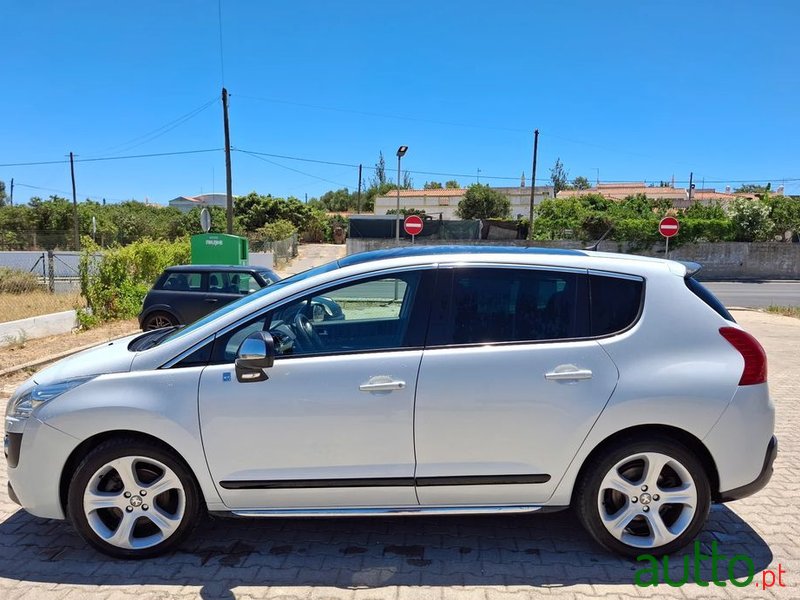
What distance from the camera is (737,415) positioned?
9.62ft

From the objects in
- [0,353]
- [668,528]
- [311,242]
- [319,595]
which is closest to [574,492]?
[668,528]

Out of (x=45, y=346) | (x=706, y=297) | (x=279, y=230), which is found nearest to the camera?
(x=706, y=297)

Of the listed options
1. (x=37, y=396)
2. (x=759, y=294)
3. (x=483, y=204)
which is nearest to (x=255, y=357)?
(x=37, y=396)

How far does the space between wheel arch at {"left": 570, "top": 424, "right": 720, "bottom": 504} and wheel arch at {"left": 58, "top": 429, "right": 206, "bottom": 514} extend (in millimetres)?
2130

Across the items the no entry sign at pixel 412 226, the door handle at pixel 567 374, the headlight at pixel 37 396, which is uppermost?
the no entry sign at pixel 412 226

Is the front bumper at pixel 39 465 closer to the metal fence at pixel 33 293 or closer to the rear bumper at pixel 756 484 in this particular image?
the rear bumper at pixel 756 484

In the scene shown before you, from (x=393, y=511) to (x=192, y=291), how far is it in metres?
8.11

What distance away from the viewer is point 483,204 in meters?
52.6

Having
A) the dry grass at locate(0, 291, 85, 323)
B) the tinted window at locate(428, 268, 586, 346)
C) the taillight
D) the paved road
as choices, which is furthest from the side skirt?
the paved road

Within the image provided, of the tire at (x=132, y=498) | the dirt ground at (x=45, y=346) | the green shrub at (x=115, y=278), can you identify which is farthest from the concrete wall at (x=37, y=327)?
the tire at (x=132, y=498)

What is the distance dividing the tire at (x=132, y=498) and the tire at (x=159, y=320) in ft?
24.1

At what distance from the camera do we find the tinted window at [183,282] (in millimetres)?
10062

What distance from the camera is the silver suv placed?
2885mm

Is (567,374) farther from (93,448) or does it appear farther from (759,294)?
(759,294)
